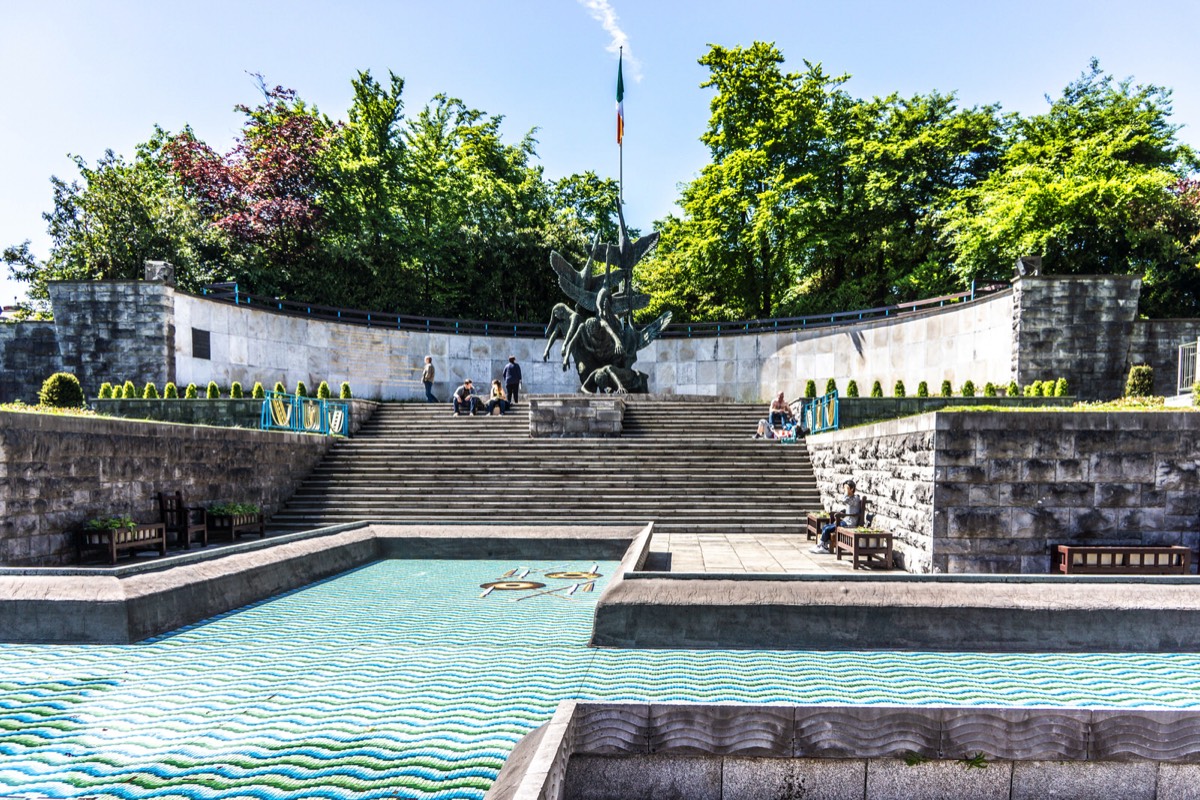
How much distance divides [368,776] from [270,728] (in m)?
1.07

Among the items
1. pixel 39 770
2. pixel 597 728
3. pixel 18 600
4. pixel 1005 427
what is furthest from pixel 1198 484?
pixel 18 600

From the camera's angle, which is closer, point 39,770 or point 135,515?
point 39,770

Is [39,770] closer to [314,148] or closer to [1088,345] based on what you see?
[1088,345]

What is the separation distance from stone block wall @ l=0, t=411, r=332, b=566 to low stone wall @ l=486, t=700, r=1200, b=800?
9117mm

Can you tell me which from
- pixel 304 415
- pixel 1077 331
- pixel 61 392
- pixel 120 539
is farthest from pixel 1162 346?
pixel 61 392

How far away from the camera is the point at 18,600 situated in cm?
610

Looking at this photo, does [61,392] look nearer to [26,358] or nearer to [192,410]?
[192,410]

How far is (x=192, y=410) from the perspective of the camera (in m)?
19.5

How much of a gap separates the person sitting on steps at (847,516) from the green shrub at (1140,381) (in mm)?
13281

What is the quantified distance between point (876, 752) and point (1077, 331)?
23.1 metres

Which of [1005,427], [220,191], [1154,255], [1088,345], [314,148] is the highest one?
[314,148]

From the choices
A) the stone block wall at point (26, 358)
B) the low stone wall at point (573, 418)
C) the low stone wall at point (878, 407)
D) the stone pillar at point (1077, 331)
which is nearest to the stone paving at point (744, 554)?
the low stone wall at point (573, 418)

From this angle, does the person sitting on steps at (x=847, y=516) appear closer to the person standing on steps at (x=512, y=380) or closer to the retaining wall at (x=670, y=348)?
the retaining wall at (x=670, y=348)

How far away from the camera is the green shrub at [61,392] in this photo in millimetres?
17281
